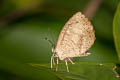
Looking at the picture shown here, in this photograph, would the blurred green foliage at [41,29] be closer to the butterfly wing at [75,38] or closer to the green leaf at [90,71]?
the green leaf at [90,71]

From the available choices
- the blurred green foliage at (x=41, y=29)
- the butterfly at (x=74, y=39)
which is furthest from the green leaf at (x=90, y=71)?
the butterfly at (x=74, y=39)

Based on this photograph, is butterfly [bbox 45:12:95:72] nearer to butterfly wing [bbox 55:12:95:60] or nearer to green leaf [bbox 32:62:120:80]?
butterfly wing [bbox 55:12:95:60]

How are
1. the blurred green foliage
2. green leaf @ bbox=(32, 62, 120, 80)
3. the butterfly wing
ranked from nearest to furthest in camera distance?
green leaf @ bbox=(32, 62, 120, 80), the butterfly wing, the blurred green foliage

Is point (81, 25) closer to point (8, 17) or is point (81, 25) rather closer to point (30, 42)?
point (30, 42)

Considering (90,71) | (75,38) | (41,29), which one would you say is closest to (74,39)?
(75,38)

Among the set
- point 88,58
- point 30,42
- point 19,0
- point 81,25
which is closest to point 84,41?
point 81,25

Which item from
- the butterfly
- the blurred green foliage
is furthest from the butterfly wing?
the blurred green foliage

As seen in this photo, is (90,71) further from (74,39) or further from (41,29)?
(41,29)
